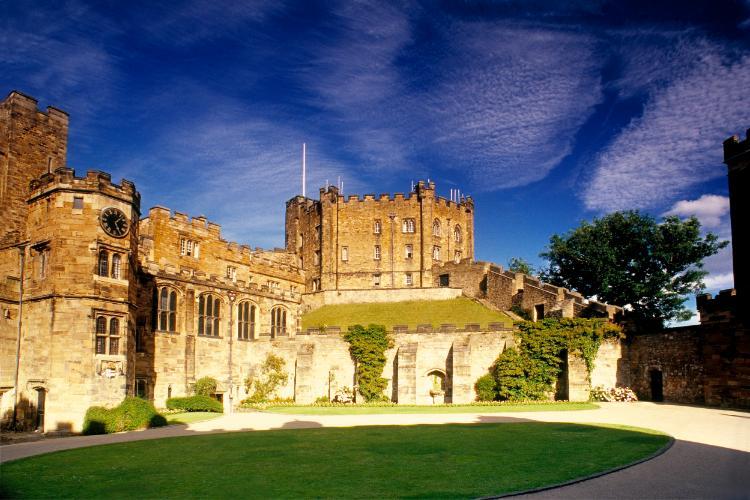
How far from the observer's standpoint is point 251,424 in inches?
1035

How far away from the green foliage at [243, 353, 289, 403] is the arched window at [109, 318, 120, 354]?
14495 millimetres

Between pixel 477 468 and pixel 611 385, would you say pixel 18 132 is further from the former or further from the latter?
pixel 611 385

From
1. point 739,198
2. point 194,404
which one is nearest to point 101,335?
point 194,404

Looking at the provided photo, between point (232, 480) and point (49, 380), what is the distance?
1636 cm

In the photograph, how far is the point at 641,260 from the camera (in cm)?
4828

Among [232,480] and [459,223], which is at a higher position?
[459,223]

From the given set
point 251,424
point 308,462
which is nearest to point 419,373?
point 251,424

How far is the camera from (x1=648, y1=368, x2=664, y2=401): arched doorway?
33094mm

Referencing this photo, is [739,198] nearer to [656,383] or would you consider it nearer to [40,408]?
[656,383]

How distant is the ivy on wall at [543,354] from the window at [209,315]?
1793 centimetres

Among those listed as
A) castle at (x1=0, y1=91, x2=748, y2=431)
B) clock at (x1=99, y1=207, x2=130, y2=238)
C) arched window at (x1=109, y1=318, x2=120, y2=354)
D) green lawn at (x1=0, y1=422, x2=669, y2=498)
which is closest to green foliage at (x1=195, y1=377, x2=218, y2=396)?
castle at (x1=0, y1=91, x2=748, y2=431)

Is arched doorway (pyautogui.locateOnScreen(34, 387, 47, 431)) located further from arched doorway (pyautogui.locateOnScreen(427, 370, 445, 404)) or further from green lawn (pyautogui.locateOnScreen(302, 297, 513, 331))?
green lawn (pyautogui.locateOnScreen(302, 297, 513, 331))

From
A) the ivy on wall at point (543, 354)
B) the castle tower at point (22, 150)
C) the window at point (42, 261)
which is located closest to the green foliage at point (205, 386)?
the window at point (42, 261)

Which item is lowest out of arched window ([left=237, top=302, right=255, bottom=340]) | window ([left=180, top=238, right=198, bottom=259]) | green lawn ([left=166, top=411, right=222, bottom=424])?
green lawn ([left=166, top=411, right=222, bottom=424])
